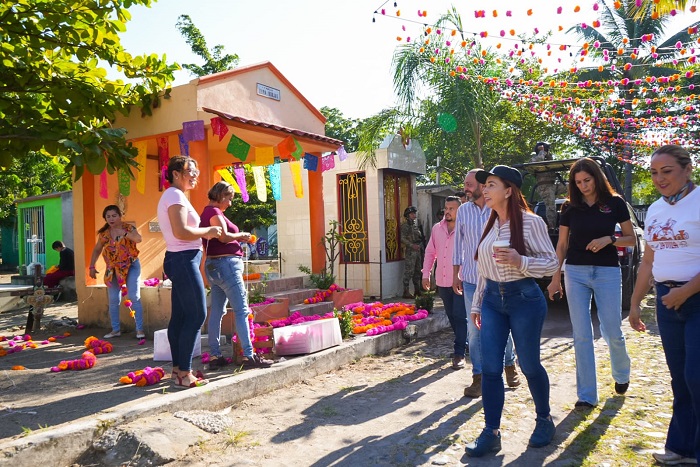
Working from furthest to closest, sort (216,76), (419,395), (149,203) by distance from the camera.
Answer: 1. (149,203)
2. (216,76)
3. (419,395)

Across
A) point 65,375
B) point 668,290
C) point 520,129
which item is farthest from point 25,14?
point 520,129

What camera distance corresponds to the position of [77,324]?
8.46m

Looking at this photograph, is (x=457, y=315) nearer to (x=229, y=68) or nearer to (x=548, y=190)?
(x=548, y=190)

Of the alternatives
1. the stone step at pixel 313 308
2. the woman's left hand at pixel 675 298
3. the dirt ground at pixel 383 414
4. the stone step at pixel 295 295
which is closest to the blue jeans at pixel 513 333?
the dirt ground at pixel 383 414

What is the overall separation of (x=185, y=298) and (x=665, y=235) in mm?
3596

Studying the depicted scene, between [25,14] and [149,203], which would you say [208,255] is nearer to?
[25,14]

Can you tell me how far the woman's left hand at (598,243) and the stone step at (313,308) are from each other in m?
4.73

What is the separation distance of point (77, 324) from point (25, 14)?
551 centimetres

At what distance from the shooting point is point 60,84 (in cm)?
477

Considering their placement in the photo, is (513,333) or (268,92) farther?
(268,92)

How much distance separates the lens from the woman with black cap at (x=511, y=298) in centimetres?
329

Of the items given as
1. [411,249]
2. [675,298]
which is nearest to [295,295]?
[411,249]

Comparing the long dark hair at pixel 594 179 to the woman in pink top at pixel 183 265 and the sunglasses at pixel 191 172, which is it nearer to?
the woman in pink top at pixel 183 265

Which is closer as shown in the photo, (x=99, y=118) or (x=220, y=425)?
(x=220, y=425)
